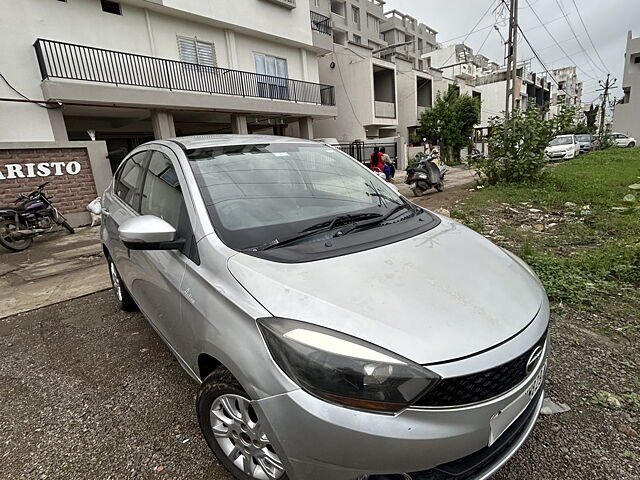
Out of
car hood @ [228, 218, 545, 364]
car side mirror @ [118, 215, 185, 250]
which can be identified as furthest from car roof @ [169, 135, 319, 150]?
car hood @ [228, 218, 545, 364]

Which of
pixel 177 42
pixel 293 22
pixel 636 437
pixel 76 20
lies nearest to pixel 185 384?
pixel 636 437

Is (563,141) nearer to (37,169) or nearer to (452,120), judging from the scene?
(452,120)

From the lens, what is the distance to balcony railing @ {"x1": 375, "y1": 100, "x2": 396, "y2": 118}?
19980 millimetres

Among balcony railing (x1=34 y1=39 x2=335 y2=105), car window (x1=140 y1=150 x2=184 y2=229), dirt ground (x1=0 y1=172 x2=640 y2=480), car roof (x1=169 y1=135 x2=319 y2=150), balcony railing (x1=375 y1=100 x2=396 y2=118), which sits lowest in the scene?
dirt ground (x1=0 y1=172 x2=640 y2=480)

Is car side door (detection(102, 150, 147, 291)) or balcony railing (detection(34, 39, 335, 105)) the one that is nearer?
car side door (detection(102, 150, 147, 291))

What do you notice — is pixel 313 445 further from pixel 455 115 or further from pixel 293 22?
pixel 455 115

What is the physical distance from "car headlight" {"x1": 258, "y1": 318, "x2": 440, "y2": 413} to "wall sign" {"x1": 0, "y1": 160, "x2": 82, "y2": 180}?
9.07m

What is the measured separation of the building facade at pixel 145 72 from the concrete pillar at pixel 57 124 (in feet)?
0.07

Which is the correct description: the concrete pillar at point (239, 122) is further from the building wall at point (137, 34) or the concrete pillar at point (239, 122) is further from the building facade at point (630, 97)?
the building facade at point (630, 97)

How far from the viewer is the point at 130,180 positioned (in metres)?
2.91

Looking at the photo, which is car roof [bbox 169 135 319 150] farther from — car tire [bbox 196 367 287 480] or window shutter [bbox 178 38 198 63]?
window shutter [bbox 178 38 198 63]

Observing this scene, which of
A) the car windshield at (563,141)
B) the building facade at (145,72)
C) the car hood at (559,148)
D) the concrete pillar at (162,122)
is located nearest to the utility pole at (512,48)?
the car hood at (559,148)

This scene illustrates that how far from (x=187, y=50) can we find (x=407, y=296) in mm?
13783

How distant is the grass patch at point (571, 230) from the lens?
327 centimetres
